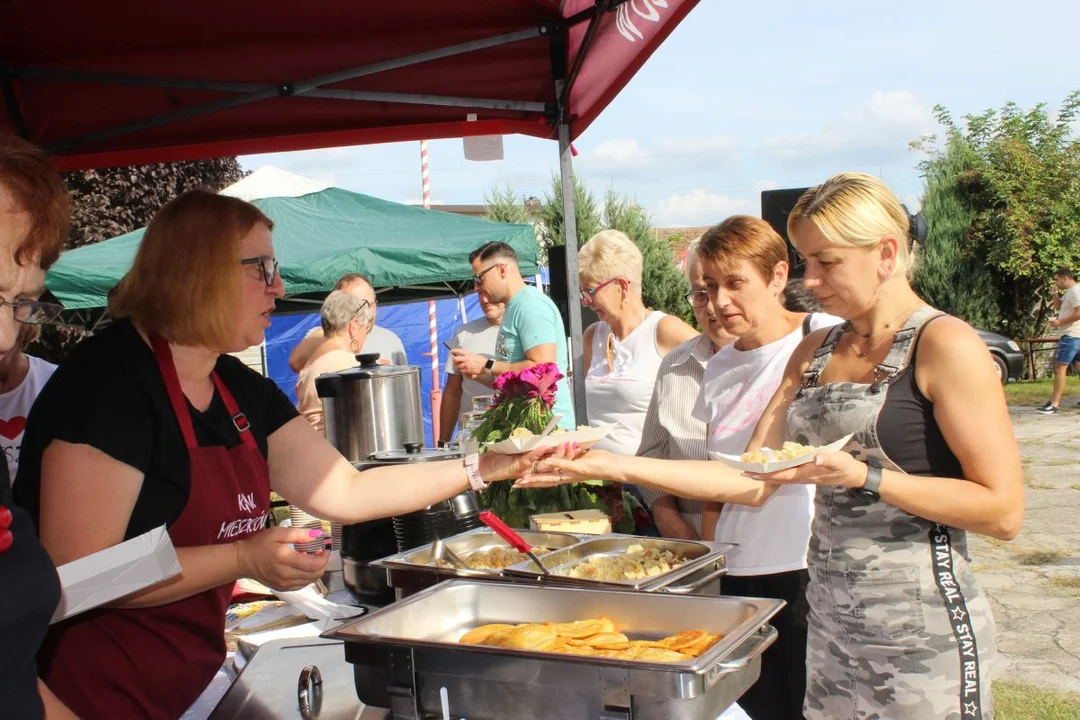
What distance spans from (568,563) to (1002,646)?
10.9 ft

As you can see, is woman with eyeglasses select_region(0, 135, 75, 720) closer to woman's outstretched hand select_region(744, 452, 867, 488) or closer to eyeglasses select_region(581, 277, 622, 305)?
woman's outstretched hand select_region(744, 452, 867, 488)

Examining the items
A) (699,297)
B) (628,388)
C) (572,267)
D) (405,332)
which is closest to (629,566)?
(699,297)

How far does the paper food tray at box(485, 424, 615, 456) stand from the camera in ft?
6.74

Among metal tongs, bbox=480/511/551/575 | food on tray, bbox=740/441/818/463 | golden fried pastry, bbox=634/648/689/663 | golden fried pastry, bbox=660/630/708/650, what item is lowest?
golden fried pastry, bbox=660/630/708/650

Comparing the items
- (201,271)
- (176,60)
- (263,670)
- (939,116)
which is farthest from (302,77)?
(939,116)

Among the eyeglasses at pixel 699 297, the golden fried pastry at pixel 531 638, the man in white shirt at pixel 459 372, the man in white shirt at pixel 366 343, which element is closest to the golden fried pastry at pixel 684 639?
the golden fried pastry at pixel 531 638

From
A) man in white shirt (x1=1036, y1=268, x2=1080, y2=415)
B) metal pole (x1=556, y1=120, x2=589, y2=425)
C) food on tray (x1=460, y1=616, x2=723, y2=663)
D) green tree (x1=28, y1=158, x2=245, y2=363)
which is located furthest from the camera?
man in white shirt (x1=1036, y1=268, x2=1080, y2=415)

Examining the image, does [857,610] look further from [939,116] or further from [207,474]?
[939,116]

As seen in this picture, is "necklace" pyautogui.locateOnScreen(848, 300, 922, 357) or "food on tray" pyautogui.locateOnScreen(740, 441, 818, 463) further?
"necklace" pyautogui.locateOnScreen(848, 300, 922, 357)

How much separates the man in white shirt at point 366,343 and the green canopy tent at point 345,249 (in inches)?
58.7

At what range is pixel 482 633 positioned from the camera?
5.23 feet

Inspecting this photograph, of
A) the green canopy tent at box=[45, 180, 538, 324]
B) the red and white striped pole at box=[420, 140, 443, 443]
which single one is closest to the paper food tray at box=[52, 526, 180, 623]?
the green canopy tent at box=[45, 180, 538, 324]

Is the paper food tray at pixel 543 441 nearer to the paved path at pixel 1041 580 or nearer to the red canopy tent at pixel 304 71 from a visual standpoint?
the red canopy tent at pixel 304 71

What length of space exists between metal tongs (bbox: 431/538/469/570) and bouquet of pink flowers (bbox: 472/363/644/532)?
0.40m
